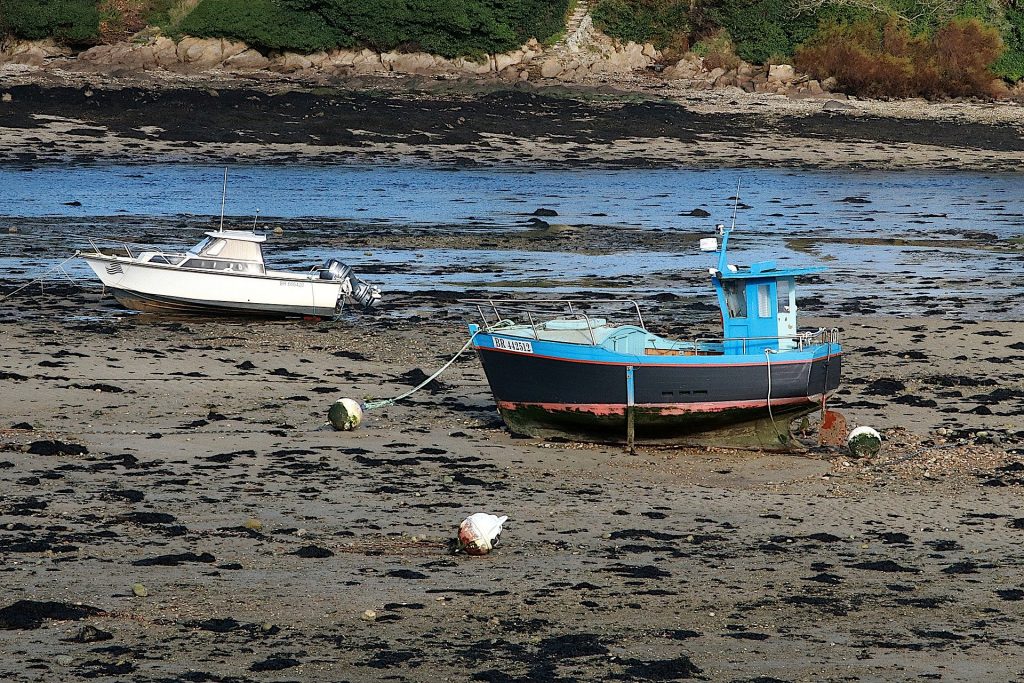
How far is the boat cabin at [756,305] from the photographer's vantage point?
1495cm

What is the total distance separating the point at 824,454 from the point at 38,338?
973 centimetres

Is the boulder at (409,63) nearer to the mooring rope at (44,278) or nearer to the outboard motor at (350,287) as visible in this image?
the mooring rope at (44,278)

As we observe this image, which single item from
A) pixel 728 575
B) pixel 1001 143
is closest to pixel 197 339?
pixel 728 575

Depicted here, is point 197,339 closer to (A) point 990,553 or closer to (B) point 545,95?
(A) point 990,553

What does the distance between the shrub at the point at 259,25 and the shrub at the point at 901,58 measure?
55.3ft

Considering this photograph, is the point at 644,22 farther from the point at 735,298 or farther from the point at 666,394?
the point at 666,394

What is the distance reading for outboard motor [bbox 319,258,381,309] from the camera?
20562 mm

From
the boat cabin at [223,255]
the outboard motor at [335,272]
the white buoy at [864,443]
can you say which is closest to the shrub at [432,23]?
the boat cabin at [223,255]

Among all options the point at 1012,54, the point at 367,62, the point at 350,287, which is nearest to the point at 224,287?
the point at 350,287

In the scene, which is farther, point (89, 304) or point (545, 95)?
point (545, 95)

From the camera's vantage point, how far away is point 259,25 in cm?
4884

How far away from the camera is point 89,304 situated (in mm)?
21438

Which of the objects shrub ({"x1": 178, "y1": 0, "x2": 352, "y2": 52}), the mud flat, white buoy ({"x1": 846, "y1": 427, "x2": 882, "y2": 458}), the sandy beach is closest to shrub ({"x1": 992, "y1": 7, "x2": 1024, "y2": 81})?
the mud flat

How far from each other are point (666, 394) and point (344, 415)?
121 inches
